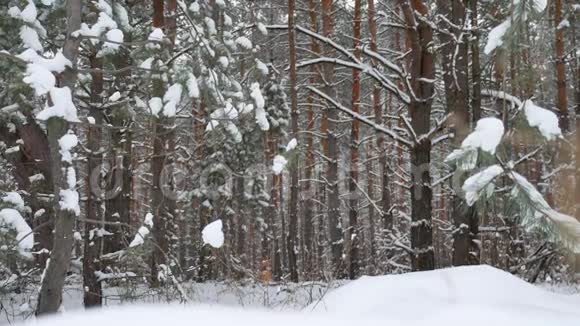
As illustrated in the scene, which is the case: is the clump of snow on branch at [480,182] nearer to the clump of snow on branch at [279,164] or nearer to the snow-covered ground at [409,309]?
the snow-covered ground at [409,309]

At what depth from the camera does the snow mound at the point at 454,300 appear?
6.91 ft

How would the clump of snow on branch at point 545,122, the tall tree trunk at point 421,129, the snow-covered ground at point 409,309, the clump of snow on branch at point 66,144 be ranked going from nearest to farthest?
the snow-covered ground at point 409,309
the clump of snow on branch at point 545,122
the clump of snow on branch at point 66,144
the tall tree trunk at point 421,129

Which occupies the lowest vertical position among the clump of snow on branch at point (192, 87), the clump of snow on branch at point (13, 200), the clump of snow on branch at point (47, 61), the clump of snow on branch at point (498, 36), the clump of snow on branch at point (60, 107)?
the clump of snow on branch at point (13, 200)

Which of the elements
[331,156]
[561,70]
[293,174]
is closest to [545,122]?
[293,174]

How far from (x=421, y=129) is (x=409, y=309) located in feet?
14.5

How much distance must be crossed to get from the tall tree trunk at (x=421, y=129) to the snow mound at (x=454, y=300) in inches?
133

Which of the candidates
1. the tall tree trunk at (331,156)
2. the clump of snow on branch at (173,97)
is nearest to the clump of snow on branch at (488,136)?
the clump of snow on branch at (173,97)

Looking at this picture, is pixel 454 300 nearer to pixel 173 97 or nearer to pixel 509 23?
pixel 509 23

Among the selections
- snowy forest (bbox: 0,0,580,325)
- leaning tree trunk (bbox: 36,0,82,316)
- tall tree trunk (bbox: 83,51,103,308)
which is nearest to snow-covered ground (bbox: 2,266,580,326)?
snowy forest (bbox: 0,0,580,325)

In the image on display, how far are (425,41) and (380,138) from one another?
828cm

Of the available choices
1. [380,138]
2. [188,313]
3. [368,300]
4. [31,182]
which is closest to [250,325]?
[188,313]

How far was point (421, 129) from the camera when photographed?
257 inches

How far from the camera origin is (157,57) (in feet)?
19.7

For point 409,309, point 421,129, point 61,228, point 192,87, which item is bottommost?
point 409,309
